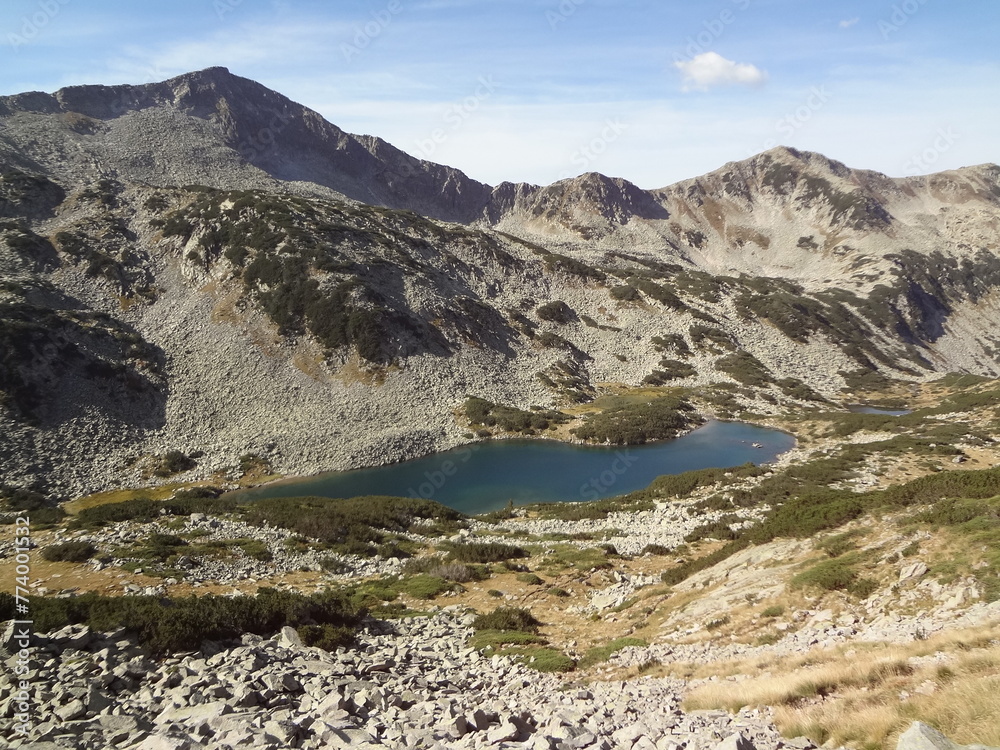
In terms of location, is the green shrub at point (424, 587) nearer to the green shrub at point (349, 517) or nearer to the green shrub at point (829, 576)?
the green shrub at point (349, 517)

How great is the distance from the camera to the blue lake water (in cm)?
5040

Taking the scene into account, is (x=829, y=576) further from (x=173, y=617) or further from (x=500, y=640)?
(x=173, y=617)

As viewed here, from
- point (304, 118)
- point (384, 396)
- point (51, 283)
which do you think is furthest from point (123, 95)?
point (384, 396)

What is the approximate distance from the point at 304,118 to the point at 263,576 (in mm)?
211460

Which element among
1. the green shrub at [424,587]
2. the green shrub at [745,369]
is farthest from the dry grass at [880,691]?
the green shrub at [745,369]

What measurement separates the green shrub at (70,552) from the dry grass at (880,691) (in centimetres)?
2898

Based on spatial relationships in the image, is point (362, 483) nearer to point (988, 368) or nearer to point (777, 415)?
point (777, 415)

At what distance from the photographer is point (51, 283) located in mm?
68250

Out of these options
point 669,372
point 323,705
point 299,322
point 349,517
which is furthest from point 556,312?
point 323,705

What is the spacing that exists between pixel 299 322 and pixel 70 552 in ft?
168

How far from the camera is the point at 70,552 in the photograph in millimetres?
25703

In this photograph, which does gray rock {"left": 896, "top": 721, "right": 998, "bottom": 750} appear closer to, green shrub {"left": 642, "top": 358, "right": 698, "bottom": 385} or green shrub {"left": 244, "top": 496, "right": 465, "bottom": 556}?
green shrub {"left": 244, "top": 496, "right": 465, "bottom": 556}

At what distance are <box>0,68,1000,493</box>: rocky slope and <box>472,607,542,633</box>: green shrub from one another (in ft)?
133

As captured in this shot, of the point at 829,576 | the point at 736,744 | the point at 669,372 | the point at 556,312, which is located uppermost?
the point at 556,312
